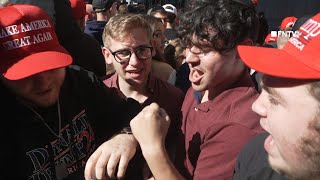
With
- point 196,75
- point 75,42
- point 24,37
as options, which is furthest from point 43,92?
point 75,42

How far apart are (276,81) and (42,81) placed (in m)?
0.88

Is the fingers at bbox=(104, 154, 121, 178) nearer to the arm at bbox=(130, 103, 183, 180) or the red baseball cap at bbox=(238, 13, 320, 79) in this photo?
the arm at bbox=(130, 103, 183, 180)

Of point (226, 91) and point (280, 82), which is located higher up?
point (280, 82)

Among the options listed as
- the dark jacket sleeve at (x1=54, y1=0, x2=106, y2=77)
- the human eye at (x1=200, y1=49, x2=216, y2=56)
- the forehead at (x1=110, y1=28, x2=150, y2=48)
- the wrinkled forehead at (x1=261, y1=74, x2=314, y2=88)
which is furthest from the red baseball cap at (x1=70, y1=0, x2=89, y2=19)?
the wrinkled forehead at (x1=261, y1=74, x2=314, y2=88)

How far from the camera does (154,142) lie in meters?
→ 1.55

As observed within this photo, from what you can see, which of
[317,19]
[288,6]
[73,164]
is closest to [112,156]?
[73,164]

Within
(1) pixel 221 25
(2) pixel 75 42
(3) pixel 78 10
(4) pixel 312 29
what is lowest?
(3) pixel 78 10

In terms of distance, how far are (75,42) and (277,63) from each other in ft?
5.89

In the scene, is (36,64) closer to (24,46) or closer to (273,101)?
(24,46)

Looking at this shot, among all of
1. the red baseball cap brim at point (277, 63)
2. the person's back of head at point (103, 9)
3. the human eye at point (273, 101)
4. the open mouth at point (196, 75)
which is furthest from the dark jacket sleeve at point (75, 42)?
the person's back of head at point (103, 9)

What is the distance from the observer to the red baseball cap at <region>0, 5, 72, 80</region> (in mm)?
1547

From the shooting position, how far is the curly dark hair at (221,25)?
1.76 metres

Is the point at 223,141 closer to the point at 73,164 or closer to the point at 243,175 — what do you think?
the point at 243,175

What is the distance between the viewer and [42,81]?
63.0 inches
